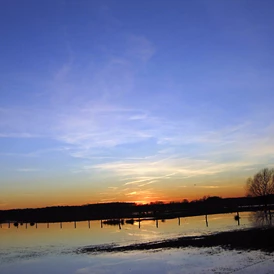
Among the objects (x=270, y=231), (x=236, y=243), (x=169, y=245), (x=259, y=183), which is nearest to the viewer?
(x=236, y=243)

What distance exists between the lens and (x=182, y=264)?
1219 inches

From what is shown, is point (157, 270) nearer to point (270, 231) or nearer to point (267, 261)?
point (267, 261)

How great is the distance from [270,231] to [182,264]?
21.7m

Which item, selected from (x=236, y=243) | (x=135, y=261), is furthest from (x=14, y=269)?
(x=236, y=243)

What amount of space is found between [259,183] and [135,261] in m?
142

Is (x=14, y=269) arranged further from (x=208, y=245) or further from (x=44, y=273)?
(x=208, y=245)

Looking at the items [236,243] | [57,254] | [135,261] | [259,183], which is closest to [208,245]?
[236,243]

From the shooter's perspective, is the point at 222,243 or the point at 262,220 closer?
the point at 222,243

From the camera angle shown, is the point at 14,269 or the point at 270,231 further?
the point at 270,231

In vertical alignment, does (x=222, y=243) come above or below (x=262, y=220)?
above

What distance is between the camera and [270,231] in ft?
156

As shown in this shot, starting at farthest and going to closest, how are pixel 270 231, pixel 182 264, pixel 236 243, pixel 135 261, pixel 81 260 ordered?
pixel 270 231, pixel 236 243, pixel 81 260, pixel 135 261, pixel 182 264

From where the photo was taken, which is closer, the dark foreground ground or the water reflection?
the dark foreground ground

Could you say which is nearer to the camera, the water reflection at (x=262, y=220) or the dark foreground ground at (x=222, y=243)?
the dark foreground ground at (x=222, y=243)
